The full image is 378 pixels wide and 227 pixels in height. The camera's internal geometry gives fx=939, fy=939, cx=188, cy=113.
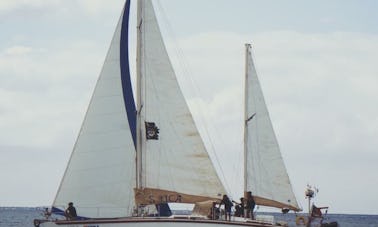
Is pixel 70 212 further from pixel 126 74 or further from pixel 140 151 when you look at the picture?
pixel 126 74

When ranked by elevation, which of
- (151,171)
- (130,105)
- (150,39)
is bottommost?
(151,171)

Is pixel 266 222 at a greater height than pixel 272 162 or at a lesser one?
lesser

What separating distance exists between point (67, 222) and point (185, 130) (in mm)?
6876

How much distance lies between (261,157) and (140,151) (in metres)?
6.00

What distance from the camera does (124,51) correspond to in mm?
42438

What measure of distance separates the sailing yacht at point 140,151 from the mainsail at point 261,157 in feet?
0.24

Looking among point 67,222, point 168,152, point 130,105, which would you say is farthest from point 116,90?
point 67,222

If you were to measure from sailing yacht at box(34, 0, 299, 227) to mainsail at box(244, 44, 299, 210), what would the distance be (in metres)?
0.07

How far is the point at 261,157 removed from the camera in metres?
44.1

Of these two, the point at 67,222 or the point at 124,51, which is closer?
the point at 67,222

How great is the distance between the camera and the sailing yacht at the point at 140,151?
40.4 meters

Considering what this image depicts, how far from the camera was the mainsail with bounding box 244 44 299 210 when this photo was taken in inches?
1730

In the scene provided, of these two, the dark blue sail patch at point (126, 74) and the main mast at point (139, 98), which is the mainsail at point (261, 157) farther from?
the dark blue sail patch at point (126, 74)

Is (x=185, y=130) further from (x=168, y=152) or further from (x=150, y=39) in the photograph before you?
(x=150, y=39)
